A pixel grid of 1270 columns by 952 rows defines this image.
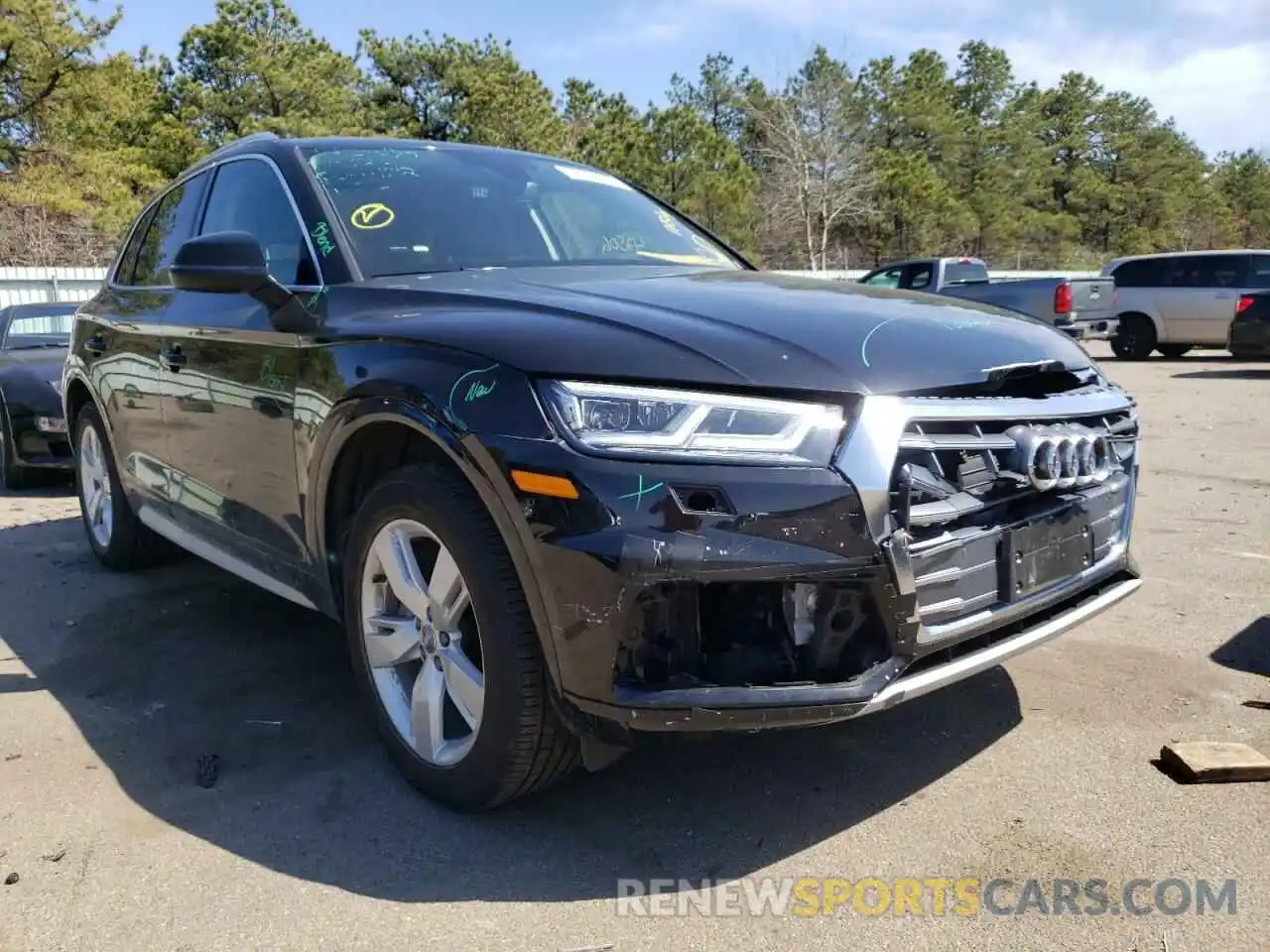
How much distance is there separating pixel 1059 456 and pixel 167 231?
12.5ft

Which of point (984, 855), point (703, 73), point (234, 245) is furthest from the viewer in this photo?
point (703, 73)

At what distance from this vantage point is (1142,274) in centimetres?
1742

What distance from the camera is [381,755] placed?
3.06m

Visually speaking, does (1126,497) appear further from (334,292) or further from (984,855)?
(334,292)

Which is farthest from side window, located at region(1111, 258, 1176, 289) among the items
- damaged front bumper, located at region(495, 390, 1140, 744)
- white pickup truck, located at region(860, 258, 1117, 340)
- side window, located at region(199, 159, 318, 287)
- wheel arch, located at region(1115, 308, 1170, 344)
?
damaged front bumper, located at region(495, 390, 1140, 744)

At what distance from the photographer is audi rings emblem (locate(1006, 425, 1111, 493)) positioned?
8.20 feet

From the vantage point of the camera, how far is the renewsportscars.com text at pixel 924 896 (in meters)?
2.24

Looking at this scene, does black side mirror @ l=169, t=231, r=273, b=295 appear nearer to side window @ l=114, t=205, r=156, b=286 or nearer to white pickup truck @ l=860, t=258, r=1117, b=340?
side window @ l=114, t=205, r=156, b=286

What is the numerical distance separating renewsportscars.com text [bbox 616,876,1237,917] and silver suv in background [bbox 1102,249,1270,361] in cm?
1664

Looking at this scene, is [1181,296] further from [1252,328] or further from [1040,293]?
[1040,293]

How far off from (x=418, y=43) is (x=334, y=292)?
36.6 m

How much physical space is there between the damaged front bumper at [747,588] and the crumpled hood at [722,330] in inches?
6.3

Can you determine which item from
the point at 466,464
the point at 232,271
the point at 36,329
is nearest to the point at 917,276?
the point at 36,329

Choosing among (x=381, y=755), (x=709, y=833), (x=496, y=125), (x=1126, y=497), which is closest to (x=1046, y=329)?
(x=1126, y=497)
